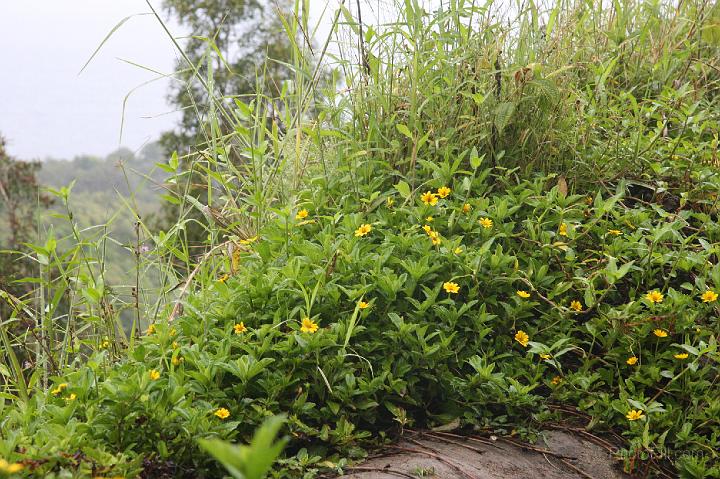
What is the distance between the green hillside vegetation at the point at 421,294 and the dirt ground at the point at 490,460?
53 mm

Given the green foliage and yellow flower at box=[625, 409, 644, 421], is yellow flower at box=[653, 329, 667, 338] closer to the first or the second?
yellow flower at box=[625, 409, 644, 421]

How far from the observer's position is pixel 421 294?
220 cm

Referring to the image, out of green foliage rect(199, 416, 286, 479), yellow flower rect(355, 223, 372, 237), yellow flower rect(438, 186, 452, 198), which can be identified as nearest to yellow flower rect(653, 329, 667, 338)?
yellow flower rect(438, 186, 452, 198)

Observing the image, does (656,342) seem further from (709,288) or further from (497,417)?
(497,417)

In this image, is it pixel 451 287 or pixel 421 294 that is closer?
pixel 451 287

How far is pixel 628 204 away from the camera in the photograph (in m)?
2.82

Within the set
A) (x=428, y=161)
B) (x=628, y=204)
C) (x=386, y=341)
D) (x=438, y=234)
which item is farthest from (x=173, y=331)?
(x=628, y=204)

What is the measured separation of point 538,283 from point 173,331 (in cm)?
119

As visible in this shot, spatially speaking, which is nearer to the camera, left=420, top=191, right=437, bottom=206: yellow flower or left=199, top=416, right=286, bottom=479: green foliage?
left=199, top=416, right=286, bottom=479: green foliage

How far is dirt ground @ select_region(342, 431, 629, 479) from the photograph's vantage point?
5.74 ft

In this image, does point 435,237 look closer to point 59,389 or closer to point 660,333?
point 660,333

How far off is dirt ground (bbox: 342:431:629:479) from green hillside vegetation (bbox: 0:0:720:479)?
0.17ft

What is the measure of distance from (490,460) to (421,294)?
1.89 ft

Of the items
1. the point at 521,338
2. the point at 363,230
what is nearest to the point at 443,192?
the point at 363,230
